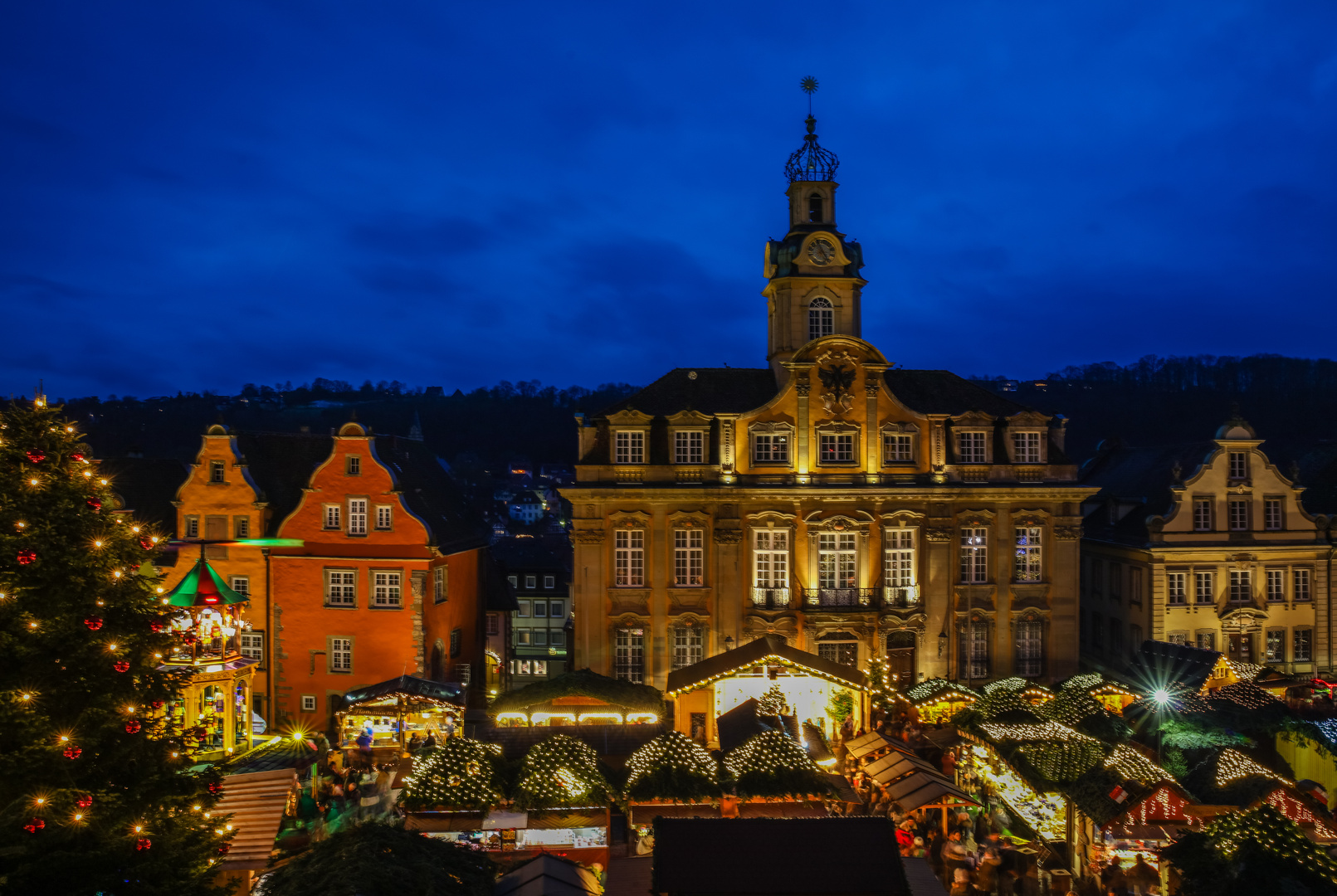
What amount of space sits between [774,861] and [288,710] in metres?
24.5

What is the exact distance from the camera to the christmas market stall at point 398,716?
25.9 m

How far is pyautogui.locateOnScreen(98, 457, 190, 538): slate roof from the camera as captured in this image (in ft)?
109

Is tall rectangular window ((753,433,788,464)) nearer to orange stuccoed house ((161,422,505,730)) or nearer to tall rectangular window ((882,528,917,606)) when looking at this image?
tall rectangular window ((882,528,917,606))

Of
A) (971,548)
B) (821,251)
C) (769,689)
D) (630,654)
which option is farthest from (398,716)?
(821,251)

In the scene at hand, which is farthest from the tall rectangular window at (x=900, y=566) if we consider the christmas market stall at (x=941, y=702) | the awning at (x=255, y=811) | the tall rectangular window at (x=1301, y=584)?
the awning at (x=255, y=811)

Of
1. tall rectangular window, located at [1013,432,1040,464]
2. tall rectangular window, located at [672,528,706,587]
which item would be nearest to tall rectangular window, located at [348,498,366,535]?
tall rectangular window, located at [672,528,706,587]

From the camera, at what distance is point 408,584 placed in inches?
1253

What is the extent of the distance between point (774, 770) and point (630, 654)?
1372 cm

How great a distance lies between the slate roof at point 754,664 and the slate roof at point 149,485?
20301 millimetres

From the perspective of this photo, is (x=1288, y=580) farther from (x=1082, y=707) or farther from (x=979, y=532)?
(x=1082, y=707)

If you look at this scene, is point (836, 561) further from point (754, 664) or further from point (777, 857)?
point (777, 857)

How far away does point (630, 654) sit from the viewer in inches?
1309

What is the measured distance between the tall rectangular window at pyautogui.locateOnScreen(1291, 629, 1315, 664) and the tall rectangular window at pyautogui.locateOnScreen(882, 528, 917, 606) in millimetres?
16258

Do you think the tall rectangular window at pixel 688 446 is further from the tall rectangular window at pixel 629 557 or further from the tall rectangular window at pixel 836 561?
the tall rectangular window at pixel 836 561
